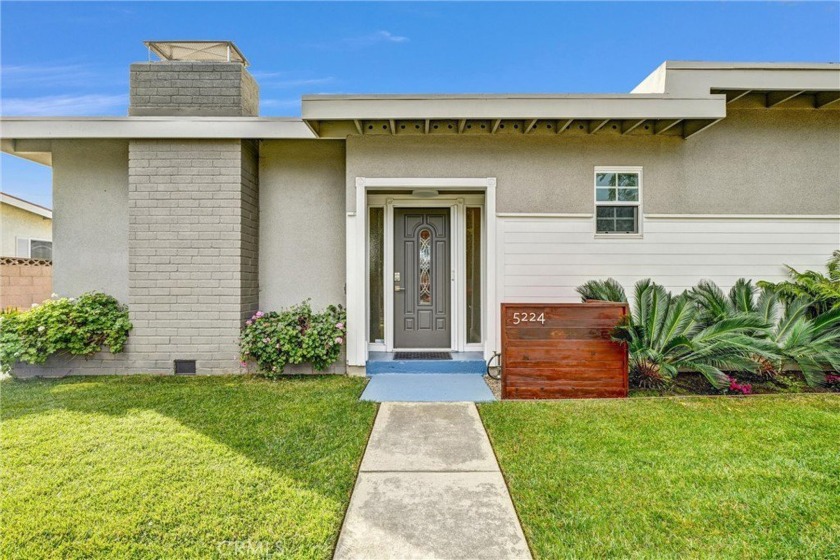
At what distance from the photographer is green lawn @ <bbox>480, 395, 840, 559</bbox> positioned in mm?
2238

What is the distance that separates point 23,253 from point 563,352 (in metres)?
13.6

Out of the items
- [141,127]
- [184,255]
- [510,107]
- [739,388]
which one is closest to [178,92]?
[141,127]

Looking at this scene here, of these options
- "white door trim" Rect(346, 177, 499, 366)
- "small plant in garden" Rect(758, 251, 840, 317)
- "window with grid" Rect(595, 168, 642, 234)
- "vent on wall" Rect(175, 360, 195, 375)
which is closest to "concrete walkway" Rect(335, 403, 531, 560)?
"white door trim" Rect(346, 177, 499, 366)

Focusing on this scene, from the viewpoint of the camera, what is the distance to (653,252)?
5.74 m

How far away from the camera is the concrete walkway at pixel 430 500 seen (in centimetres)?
223

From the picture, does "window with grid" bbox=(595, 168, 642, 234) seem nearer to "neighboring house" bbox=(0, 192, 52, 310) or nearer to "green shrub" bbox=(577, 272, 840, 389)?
"green shrub" bbox=(577, 272, 840, 389)

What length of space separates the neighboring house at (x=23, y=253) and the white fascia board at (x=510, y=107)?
7.72 m

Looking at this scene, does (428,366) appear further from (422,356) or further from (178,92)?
(178,92)

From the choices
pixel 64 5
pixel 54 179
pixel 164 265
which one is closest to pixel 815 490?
pixel 164 265

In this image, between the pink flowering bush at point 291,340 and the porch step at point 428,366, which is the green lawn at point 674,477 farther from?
the pink flowering bush at point 291,340

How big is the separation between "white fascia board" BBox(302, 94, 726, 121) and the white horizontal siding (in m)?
1.34

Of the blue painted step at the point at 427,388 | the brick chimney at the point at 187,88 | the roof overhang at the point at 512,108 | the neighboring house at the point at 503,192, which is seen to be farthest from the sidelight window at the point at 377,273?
the brick chimney at the point at 187,88

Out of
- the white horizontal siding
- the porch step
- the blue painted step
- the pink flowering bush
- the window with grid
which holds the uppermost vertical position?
the window with grid

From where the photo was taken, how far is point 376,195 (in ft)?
20.5
